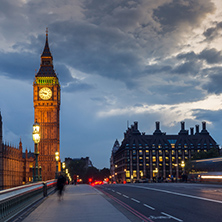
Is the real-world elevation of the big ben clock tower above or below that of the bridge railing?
above

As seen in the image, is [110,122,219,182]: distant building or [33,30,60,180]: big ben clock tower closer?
[33,30,60,180]: big ben clock tower

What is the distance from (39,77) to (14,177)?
2318 inches

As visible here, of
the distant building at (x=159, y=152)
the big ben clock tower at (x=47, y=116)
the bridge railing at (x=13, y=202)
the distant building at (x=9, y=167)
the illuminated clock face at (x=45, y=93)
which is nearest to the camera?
the bridge railing at (x=13, y=202)

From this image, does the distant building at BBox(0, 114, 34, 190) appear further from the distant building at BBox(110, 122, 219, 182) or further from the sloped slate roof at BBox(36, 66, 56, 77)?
the distant building at BBox(110, 122, 219, 182)

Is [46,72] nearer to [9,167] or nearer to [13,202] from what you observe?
[9,167]

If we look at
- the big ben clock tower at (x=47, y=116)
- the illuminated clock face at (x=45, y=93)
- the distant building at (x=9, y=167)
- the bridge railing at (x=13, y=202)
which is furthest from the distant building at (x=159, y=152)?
the bridge railing at (x=13, y=202)

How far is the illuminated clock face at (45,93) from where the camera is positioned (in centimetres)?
13425

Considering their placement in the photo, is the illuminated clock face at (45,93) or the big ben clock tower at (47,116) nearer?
the big ben clock tower at (47,116)

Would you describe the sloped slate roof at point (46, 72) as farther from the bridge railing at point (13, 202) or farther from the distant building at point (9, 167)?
the bridge railing at point (13, 202)

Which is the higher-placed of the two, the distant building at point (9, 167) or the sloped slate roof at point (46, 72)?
the sloped slate roof at point (46, 72)

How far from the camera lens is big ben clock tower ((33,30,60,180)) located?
5113 inches

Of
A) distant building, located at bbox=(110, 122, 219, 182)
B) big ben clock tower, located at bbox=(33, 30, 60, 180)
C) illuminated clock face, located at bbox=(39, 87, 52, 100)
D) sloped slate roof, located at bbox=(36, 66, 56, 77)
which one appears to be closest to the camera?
big ben clock tower, located at bbox=(33, 30, 60, 180)

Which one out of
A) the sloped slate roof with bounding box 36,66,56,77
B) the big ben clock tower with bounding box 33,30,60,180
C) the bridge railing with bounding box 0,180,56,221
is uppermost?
the sloped slate roof with bounding box 36,66,56,77

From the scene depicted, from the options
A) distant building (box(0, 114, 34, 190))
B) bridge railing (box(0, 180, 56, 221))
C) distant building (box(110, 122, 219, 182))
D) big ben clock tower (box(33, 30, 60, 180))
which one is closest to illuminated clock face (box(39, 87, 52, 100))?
big ben clock tower (box(33, 30, 60, 180))
